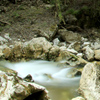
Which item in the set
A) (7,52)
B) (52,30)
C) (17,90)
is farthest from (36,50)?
(17,90)

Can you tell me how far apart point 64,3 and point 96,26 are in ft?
10.7

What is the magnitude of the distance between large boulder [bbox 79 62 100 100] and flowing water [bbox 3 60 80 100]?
1.39ft

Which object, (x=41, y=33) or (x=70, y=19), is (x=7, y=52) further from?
(x=70, y=19)

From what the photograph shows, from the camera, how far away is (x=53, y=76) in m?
4.59

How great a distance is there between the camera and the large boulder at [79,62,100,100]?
260 cm

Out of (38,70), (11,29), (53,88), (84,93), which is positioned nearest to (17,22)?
(11,29)

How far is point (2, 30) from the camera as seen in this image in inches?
346

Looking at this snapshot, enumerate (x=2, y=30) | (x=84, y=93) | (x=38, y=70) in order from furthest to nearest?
1. (x=2, y=30)
2. (x=38, y=70)
3. (x=84, y=93)

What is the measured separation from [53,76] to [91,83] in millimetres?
1948

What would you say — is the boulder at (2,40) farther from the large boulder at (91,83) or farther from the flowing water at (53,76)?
the large boulder at (91,83)

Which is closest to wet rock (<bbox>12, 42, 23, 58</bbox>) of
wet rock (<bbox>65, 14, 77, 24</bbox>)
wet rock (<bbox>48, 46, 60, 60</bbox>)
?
wet rock (<bbox>48, 46, 60, 60</bbox>)

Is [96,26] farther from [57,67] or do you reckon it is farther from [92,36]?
[57,67]

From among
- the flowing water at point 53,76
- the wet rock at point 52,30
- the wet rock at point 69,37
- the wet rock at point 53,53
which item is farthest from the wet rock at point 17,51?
the wet rock at point 69,37

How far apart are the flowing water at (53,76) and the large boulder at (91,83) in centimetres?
42
